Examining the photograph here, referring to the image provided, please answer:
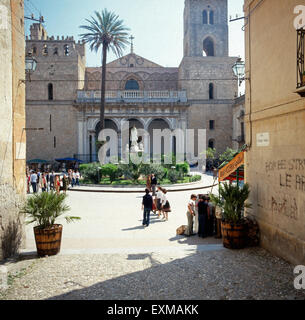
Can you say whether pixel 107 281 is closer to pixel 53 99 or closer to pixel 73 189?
pixel 73 189

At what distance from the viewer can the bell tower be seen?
117ft

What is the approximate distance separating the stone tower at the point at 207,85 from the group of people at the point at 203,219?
88.6 feet

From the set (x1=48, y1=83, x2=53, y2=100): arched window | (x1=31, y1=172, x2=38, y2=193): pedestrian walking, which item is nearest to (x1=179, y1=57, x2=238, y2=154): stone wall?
(x1=48, y1=83, x2=53, y2=100): arched window

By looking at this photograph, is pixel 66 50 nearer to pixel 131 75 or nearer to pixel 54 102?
pixel 54 102

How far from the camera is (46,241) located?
620 centimetres

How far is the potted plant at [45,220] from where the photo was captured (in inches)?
244

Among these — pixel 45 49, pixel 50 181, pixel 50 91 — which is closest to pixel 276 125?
pixel 50 181

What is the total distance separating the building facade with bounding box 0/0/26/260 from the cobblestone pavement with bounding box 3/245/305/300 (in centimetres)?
141

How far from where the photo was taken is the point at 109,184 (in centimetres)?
1891

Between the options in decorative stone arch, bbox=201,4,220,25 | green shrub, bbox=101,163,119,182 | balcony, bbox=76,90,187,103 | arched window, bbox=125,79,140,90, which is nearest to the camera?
green shrub, bbox=101,163,119,182

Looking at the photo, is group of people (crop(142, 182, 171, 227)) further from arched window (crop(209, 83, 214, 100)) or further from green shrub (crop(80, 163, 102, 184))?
arched window (crop(209, 83, 214, 100))

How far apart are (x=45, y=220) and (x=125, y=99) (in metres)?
28.0

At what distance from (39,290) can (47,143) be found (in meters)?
31.0

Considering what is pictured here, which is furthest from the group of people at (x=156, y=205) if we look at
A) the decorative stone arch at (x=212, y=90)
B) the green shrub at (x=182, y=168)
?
the decorative stone arch at (x=212, y=90)
